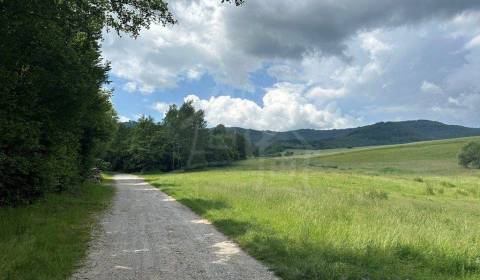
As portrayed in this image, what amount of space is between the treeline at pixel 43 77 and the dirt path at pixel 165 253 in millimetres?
4772

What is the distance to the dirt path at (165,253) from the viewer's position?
8734 mm

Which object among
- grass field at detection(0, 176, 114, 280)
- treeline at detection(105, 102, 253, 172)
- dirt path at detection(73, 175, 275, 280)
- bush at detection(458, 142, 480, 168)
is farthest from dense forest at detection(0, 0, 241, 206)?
bush at detection(458, 142, 480, 168)

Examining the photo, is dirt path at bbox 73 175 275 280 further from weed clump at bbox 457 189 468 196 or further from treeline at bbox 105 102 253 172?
treeline at bbox 105 102 253 172

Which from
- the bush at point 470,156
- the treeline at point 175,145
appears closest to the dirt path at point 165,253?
the treeline at point 175,145

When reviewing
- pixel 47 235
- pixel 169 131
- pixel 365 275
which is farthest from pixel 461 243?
pixel 169 131

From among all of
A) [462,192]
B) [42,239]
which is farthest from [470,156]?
[42,239]

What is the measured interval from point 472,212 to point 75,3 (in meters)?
25.1

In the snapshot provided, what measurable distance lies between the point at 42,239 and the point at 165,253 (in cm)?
370

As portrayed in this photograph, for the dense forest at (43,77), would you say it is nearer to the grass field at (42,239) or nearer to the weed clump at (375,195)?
the grass field at (42,239)

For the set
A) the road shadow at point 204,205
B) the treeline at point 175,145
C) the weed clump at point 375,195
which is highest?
the treeline at point 175,145

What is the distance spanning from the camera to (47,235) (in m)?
12.5

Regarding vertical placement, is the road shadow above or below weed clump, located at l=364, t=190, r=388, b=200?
above

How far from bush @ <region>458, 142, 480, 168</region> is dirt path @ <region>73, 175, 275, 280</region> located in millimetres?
102869

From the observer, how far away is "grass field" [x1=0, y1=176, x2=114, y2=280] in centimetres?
883
